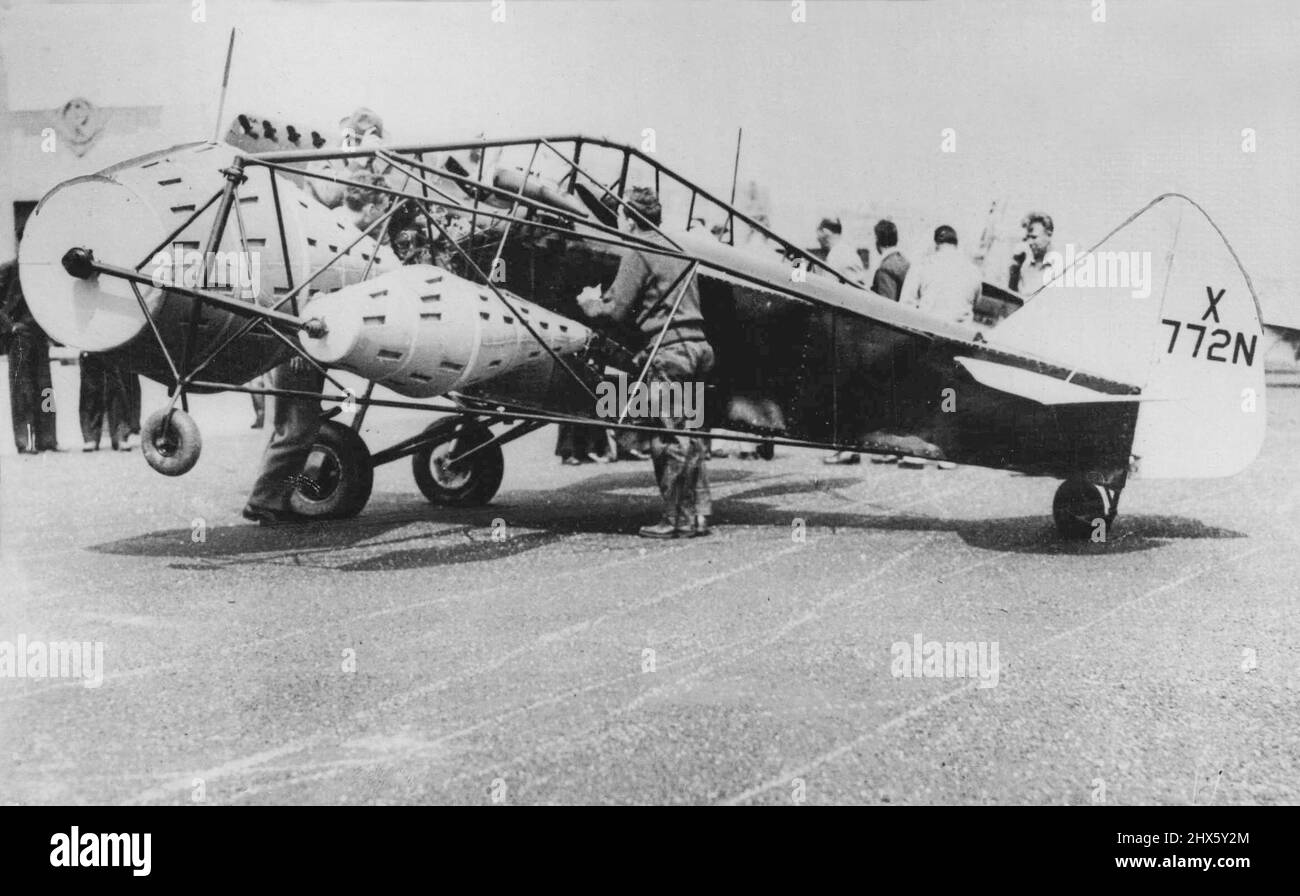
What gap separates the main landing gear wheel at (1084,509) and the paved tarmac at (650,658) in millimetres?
169

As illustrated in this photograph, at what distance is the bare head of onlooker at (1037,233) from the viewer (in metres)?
10.2

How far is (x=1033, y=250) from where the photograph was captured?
10.2m

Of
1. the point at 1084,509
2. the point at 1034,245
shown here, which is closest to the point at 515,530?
the point at 1084,509

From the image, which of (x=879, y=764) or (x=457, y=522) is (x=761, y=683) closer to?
(x=879, y=764)

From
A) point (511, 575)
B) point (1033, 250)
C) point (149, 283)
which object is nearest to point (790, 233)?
point (1033, 250)

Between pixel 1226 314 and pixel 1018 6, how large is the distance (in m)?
2.23

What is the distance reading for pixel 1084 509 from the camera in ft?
21.1

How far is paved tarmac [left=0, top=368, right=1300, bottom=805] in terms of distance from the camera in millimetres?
2998

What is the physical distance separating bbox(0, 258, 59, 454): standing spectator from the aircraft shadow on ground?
311cm

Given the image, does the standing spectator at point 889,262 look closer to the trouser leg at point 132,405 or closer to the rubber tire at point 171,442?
the rubber tire at point 171,442

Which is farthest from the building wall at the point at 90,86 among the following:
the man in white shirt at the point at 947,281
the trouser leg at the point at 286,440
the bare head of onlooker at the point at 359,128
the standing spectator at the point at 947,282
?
the standing spectator at the point at 947,282

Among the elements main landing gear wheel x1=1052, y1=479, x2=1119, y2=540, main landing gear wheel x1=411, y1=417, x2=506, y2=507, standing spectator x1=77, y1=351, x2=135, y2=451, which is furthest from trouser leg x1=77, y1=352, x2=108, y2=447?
main landing gear wheel x1=1052, y1=479, x2=1119, y2=540

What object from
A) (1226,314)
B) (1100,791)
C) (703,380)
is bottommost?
(1100,791)

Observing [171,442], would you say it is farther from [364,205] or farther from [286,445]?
[364,205]
